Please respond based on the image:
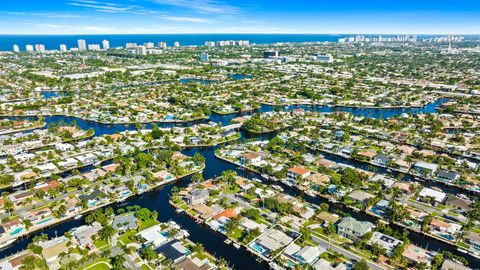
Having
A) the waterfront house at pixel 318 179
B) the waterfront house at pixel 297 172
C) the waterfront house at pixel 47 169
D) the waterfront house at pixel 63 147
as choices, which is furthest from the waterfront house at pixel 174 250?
the waterfront house at pixel 63 147

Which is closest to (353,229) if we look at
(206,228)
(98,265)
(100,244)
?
(206,228)

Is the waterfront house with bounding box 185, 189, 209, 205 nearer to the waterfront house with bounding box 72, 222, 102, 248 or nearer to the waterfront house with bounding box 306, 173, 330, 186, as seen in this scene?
the waterfront house with bounding box 72, 222, 102, 248

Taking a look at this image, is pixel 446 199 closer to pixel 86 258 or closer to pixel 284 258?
pixel 284 258

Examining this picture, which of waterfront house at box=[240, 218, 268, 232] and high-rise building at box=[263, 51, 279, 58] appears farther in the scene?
high-rise building at box=[263, 51, 279, 58]

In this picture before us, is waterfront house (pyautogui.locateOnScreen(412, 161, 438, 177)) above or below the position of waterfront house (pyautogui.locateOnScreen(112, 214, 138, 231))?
above

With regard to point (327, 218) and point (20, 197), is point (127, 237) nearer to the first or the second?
point (20, 197)

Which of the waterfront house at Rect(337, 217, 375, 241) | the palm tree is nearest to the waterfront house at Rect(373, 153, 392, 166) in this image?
the waterfront house at Rect(337, 217, 375, 241)
